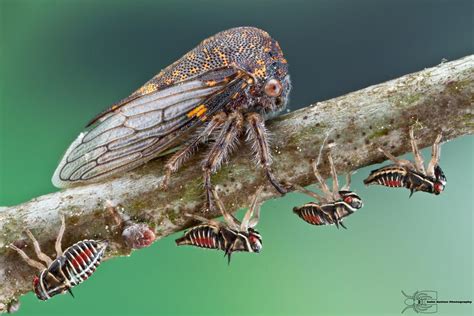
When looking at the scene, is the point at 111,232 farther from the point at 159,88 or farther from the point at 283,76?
the point at 283,76

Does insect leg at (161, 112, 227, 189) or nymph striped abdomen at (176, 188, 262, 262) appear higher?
insect leg at (161, 112, 227, 189)

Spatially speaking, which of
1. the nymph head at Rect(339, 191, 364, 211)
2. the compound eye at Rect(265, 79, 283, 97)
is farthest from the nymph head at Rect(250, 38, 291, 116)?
the nymph head at Rect(339, 191, 364, 211)

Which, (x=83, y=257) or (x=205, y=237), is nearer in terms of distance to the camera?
(x=83, y=257)

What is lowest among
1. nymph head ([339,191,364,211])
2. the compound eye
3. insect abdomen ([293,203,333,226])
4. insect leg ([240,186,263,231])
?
insect leg ([240,186,263,231])

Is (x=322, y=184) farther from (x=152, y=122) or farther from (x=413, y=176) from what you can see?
(x=152, y=122)

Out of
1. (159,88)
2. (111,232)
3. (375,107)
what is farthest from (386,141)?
(111,232)

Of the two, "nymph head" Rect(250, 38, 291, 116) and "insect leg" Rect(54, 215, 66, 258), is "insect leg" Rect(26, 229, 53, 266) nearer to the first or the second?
"insect leg" Rect(54, 215, 66, 258)

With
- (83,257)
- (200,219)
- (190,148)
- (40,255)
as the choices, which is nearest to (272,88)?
(190,148)
